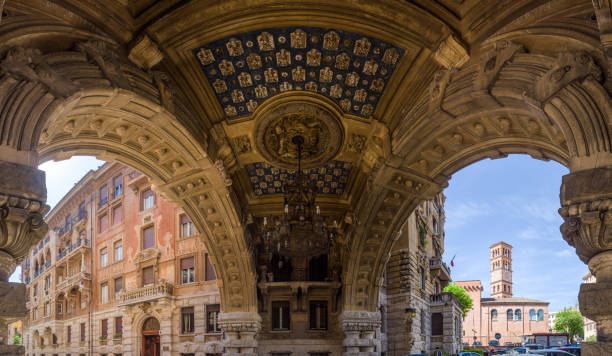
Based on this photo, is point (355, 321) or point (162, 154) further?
point (355, 321)

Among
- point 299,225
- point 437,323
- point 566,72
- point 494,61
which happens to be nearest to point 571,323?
point 437,323

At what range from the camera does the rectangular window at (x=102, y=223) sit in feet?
92.5

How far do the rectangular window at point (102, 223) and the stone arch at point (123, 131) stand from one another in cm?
1569

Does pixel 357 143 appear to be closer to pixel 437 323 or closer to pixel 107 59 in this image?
pixel 107 59

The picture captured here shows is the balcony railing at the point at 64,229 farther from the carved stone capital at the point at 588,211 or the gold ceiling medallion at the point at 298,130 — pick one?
the carved stone capital at the point at 588,211

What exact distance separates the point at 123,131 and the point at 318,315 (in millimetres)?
7928

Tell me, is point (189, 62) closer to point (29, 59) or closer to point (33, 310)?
point (29, 59)

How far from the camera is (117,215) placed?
27.0 m

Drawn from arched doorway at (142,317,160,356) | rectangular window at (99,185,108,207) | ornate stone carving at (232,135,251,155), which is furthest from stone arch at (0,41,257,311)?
rectangular window at (99,185,108,207)

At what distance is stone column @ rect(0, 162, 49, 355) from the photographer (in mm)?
5922

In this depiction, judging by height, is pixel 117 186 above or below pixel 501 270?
above

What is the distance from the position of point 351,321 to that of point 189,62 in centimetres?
799

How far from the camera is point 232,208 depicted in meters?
13.0

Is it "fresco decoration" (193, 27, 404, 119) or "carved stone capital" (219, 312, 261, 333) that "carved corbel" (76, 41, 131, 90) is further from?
"carved stone capital" (219, 312, 261, 333)
